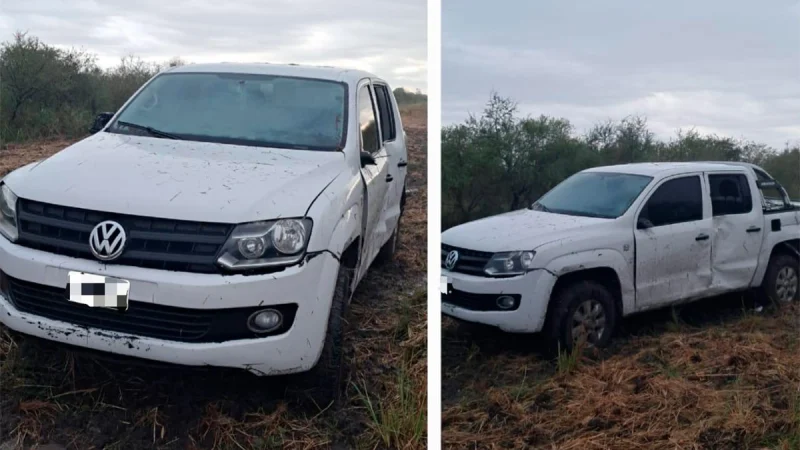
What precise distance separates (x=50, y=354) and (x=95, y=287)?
17.9 inches

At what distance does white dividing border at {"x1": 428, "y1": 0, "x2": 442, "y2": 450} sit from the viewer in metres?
2.62

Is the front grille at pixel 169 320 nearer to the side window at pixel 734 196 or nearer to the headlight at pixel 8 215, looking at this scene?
the headlight at pixel 8 215

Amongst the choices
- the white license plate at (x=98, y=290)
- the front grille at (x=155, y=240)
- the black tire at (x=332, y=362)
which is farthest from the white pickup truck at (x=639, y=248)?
the white license plate at (x=98, y=290)

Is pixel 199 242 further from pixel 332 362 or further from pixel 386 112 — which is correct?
pixel 386 112

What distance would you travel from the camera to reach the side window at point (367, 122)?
2.79 m

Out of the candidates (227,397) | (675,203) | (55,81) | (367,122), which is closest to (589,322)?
(675,203)

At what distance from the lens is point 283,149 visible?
2.67 metres

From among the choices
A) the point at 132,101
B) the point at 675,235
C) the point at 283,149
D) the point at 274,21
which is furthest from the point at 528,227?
the point at 132,101

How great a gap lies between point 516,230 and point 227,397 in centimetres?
118

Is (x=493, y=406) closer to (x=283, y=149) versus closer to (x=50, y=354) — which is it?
(x=283, y=149)

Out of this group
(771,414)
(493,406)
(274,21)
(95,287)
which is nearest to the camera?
(95,287)

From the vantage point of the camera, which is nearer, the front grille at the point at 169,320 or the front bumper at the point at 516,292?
the front grille at the point at 169,320

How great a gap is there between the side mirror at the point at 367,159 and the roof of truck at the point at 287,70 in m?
0.29

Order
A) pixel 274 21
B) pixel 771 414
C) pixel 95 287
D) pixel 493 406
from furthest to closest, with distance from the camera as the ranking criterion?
1. pixel 274 21
2. pixel 493 406
3. pixel 771 414
4. pixel 95 287
